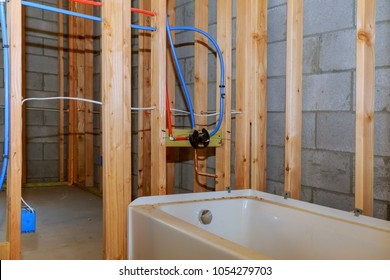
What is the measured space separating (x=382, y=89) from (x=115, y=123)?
122 cm

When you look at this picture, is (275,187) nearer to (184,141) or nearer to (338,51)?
(184,141)

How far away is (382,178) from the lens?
1792mm

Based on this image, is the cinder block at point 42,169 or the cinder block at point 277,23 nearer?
the cinder block at point 277,23

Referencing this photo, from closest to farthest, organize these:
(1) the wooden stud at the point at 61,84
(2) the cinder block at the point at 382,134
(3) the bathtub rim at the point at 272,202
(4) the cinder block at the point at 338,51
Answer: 1. (3) the bathtub rim at the point at 272,202
2. (2) the cinder block at the point at 382,134
3. (4) the cinder block at the point at 338,51
4. (1) the wooden stud at the point at 61,84

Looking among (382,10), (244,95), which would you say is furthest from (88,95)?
Result: (382,10)

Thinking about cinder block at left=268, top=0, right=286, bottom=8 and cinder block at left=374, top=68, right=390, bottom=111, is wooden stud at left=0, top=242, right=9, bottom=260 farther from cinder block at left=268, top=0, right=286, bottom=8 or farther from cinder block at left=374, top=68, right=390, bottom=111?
cinder block at left=268, top=0, right=286, bottom=8

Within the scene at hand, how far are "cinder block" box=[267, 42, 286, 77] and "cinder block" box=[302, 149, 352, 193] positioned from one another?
1.59 ft

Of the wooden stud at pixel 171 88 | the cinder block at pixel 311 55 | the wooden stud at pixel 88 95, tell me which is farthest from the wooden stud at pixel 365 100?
the wooden stud at pixel 88 95

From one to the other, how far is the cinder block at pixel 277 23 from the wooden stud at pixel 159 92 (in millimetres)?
687

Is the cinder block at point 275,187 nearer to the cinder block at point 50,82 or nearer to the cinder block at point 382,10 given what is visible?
the cinder block at point 382,10

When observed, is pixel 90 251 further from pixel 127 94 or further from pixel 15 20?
pixel 15 20

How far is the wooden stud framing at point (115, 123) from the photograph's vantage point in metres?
1.78

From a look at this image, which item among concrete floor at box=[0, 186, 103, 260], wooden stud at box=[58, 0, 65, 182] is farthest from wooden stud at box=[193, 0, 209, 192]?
wooden stud at box=[58, 0, 65, 182]

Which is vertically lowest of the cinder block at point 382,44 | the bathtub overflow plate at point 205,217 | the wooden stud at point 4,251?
the wooden stud at point 4,251
